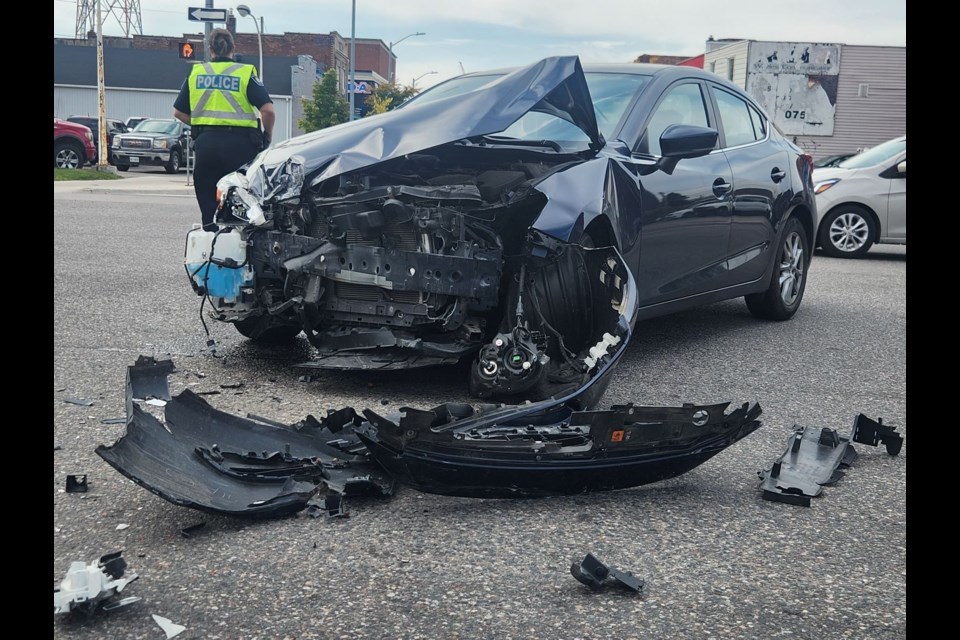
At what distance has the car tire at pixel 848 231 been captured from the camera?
12.0m

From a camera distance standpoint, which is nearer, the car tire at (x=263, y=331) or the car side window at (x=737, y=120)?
the car tire at (x=263, y=331)

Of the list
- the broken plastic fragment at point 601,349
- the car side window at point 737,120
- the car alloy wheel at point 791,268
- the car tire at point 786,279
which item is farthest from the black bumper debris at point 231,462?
the car alloy wheel at point 791,268

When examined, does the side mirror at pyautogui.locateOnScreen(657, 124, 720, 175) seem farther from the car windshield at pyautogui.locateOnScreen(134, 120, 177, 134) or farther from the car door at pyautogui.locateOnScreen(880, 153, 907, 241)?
the car windshield at pyautogui.locateOnScreen(134, 120, 177, 134)

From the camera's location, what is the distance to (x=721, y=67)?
2670cm

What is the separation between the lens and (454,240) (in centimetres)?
450

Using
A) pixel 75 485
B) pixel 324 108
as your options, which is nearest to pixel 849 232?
pixel 75 485

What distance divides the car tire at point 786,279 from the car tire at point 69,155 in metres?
22.0

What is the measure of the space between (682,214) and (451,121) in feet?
5.34

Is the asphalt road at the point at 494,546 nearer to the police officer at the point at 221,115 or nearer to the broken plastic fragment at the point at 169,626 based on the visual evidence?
the broken plastic fragment at the point at 169,626
